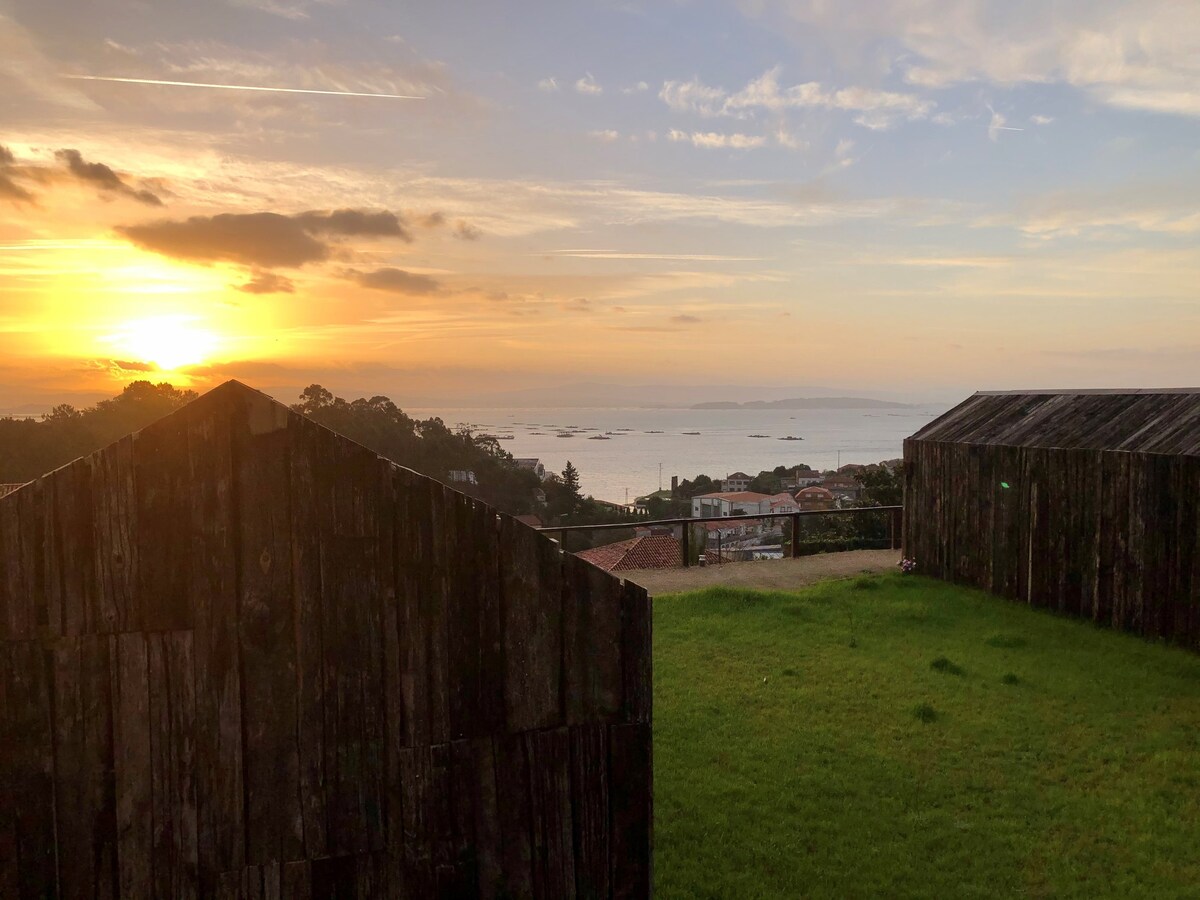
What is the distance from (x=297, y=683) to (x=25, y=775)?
3.02ft

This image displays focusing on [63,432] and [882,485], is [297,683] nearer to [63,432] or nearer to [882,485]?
[63,432]

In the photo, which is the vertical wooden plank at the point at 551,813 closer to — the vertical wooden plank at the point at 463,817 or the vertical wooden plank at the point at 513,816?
the vertical wooden plank at the point at 513,816

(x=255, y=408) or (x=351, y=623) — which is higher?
(x=255, y=408)

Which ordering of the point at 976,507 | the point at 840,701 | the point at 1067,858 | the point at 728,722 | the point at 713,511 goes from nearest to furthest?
the point at 1067,858 → the point at 728,722 → the point at 840,701 → the point at 976,507 → the point at 713,511

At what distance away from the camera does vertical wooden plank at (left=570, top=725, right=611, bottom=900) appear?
338 centimetres

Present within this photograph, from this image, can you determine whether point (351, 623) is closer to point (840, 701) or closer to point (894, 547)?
point (840, 701)

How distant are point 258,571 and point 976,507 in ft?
42.3

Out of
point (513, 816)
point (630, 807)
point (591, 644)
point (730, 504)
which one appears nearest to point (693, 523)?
point (630, 807)

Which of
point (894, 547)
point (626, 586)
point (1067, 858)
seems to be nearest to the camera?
point (626, 586)

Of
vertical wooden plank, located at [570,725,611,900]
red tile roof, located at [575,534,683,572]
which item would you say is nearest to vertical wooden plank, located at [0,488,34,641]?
vertical wooden plank, located at [570,725,611,900]

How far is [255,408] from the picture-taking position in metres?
2.94

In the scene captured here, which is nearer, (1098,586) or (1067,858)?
(1067,858)

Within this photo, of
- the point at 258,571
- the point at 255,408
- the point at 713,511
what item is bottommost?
the point at 713,511

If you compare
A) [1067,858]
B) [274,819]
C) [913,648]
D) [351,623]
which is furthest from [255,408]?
[913,648]
